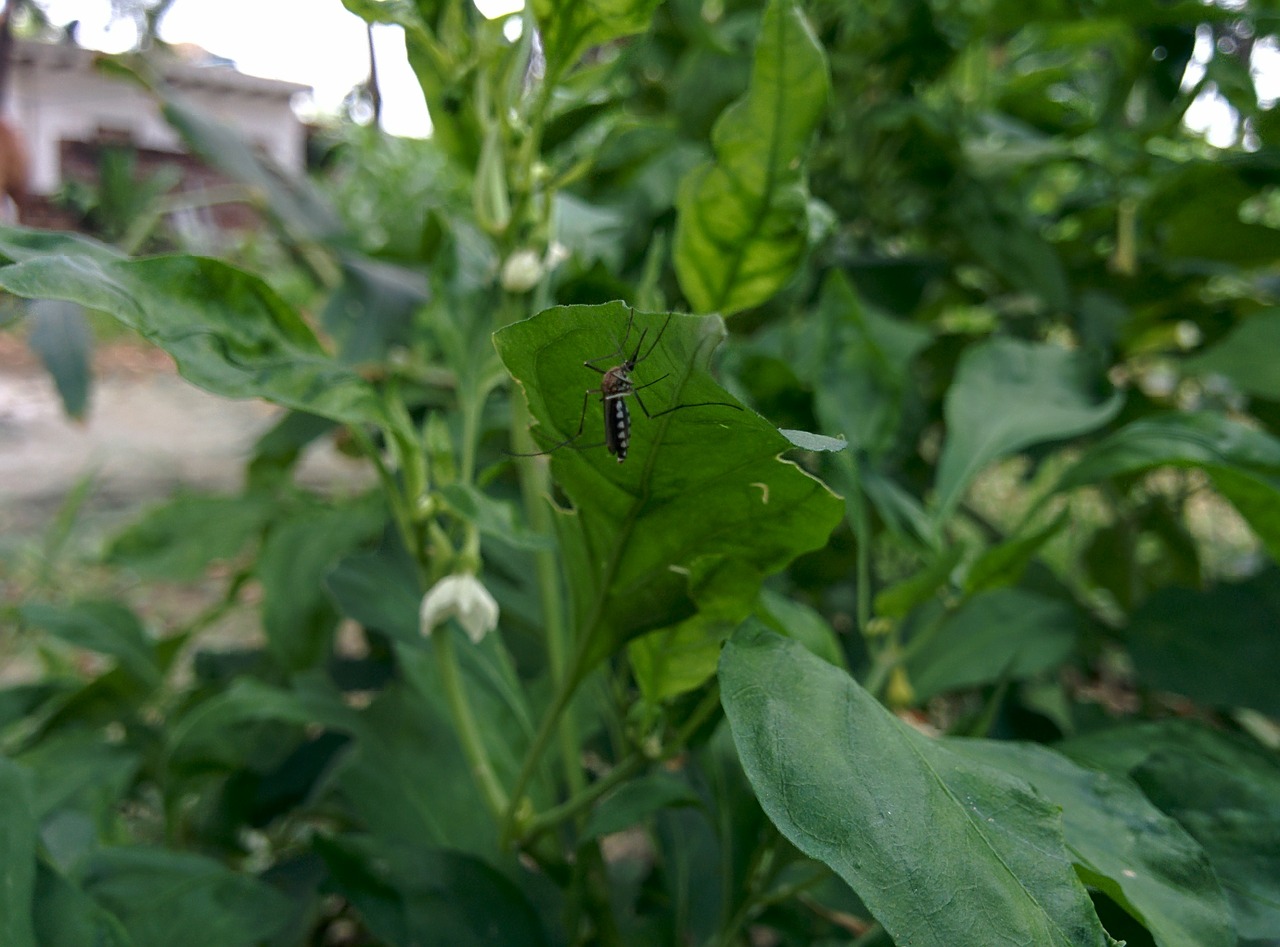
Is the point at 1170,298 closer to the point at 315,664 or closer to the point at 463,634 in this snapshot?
the point at 463,634

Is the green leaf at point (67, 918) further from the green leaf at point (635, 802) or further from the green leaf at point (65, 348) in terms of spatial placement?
the green leaf at point (65, 348)

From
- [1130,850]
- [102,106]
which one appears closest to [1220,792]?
[1130,850]

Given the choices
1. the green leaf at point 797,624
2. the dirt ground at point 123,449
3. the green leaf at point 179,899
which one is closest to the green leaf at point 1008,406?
the green leaf at point 797,624

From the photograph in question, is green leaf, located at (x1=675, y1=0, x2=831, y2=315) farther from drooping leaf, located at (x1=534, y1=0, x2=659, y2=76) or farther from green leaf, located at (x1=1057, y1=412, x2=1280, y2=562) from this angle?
green leaf, located at (x1=1057, y1=412, x2=1280, y2=562)

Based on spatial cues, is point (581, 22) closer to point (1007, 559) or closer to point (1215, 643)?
point (1007, 559)

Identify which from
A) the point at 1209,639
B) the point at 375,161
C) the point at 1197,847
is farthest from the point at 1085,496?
the point at 375,161
